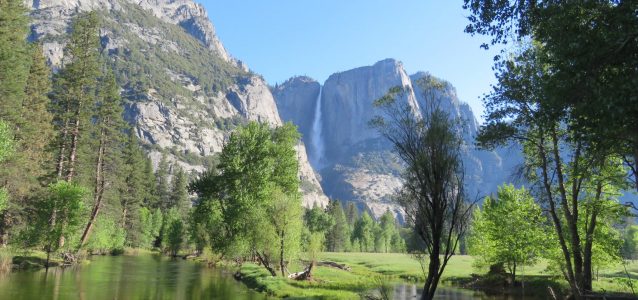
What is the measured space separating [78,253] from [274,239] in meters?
30.3

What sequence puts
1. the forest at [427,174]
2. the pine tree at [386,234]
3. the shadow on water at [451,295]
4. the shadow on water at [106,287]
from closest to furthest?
1. the forest at [427,174]
2. the shadow on water at [106,287]
3. the shadow on water at [451,295]
4. the pine tree at [386,234]

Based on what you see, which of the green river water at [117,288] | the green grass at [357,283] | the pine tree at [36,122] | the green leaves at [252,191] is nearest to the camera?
the green river water at [117,288]

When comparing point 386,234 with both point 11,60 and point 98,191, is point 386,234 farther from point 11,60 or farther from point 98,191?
point 11,60

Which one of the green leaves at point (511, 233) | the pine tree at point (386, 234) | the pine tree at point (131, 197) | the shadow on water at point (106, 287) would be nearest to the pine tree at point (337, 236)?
the pine tree at point (386, 234)

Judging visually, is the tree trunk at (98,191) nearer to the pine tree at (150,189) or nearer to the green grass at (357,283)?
the green grass at (357,283)

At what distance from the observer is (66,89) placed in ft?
193

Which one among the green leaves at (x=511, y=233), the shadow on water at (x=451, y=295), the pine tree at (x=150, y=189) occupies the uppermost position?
the pine tree at (x=150, y=189)

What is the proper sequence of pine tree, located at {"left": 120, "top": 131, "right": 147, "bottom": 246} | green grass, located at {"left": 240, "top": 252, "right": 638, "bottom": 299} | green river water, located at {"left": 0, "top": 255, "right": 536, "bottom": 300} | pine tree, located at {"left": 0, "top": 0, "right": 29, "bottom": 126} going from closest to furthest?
green river water, located at {"left": 0, "top": 255, "right": 536, "bottom": 300} → green grass, located at {"left": 240, "top": 252, "right": 638, "bottom": 299} → pine tree, located at {"left": 0, "top": 0, "right": 29, "bottom": 126} → pine tree, located at {"left": 120, "top": 131, "right": 147, "bottom": 246}

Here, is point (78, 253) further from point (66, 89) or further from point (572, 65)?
point (572, 65)

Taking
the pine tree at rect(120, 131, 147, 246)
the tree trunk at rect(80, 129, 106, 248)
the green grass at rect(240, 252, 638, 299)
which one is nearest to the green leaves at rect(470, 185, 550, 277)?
the green grass at rect(240, 252, 638, 299)

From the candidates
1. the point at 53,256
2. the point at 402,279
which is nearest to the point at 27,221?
the point at 53,256

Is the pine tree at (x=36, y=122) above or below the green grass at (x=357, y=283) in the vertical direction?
above

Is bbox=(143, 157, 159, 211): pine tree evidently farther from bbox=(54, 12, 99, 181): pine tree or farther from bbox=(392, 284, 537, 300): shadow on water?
bbox=(392, 284, 537, 300): shadow on water

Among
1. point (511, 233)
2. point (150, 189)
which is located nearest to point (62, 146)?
point (511, 233)
